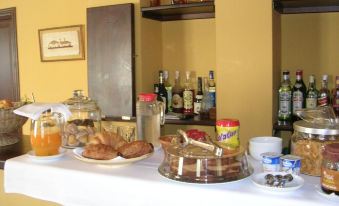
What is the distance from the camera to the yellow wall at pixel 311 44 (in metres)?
2.51

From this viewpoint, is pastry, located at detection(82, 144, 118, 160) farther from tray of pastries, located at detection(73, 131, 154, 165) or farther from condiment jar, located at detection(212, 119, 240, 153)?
condiment jar, located at detection(212, 119, 240, 153)

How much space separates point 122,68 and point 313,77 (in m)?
1.31

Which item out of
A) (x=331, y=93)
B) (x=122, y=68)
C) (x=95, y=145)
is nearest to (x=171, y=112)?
(x=122, y=68)

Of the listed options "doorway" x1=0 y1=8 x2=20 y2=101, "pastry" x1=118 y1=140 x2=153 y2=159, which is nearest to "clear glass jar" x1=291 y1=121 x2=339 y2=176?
"pastry" x1=118 y1=140 x2=153 y2=159

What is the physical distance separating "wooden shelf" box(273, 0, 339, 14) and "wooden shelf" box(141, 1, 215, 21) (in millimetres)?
446

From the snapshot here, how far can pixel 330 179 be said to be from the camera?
3.01 feet

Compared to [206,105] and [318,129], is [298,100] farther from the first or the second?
[318,129]

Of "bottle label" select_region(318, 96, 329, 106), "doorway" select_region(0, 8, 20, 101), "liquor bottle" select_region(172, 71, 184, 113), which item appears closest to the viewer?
"bottle label" select_region(318, 96, 329, 106)

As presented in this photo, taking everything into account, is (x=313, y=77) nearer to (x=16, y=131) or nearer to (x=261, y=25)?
(x=261, y=25)

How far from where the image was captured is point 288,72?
2482mm

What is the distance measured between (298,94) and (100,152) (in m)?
1.64

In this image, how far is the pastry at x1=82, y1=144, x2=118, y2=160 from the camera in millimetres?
1180

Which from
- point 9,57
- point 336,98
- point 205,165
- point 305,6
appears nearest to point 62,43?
point 9,57

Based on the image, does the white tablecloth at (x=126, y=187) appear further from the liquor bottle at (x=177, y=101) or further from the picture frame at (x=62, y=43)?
the picture frame at (x=62, y=43)
